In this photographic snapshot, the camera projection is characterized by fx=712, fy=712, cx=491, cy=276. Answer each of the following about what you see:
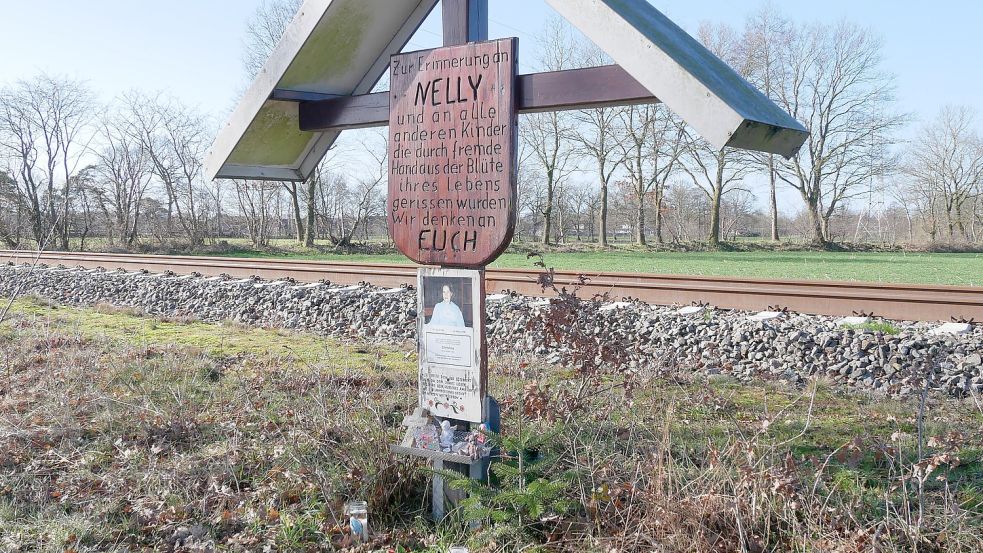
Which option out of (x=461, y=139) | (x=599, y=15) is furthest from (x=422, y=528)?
(x=599, y=15)

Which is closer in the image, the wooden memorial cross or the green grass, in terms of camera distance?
the wooden memorial cross

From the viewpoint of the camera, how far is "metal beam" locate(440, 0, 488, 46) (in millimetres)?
4172

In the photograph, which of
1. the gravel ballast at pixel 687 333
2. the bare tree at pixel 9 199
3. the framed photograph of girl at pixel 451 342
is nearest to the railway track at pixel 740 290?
the gravel ballast at pixel 687 333

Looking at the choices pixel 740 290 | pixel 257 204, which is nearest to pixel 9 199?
pixel 257 204

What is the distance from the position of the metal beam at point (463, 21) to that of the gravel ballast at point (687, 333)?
2159 millimetres

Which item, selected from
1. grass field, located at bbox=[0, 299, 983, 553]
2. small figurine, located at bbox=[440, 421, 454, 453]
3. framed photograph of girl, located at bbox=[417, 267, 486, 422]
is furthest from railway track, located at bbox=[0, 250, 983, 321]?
small figurine, located at bbox=[440, 421, 454, 453]

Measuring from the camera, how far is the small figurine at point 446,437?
3938 millimetres

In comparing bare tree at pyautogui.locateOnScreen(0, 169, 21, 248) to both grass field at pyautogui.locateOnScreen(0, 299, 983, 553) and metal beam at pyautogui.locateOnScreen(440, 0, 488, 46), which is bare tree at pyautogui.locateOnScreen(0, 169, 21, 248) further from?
metal beam at pyautogui.locateOnScreen(440, 0, 488, 46)

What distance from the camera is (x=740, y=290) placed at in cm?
887

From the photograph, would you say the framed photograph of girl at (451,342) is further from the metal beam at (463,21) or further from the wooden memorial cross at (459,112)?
the metal beam at (463,21)

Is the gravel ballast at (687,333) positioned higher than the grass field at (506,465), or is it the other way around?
the gravel ballast at (687,333)

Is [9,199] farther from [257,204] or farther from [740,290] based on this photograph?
[740,290]

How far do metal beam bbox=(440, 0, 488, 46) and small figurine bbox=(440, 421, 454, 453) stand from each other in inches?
87.2

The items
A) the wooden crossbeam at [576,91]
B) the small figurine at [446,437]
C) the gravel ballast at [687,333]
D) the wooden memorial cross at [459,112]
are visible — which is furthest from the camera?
the gravel ballast at [687,333]
